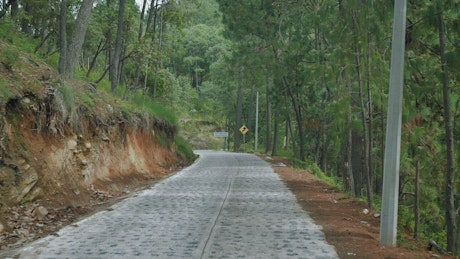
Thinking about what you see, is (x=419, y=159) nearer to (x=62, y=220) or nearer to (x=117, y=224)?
(x=117, y=224)

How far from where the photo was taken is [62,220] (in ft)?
34.4

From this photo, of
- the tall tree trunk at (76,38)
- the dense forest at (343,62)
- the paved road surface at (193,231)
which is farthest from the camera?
the tall tree trunk at (76,38)

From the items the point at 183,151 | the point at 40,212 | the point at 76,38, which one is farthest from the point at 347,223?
the point at 183,151

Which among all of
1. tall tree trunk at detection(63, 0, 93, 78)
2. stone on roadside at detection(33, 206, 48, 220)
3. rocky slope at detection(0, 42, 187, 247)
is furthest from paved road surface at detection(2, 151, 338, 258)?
tall tree trunk at detection(63, 0, 93, 78)

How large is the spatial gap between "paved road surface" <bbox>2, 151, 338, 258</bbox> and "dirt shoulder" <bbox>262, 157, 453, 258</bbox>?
1.04ft

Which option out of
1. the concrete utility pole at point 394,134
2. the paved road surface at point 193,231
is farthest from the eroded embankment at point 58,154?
the concrete utility pole at point 394,134

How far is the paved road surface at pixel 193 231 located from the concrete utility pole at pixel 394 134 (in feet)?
3.41

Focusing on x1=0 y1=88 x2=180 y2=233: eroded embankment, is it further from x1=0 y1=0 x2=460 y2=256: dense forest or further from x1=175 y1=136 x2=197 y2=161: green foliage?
x1=175 y1=136 x2=197 y2=161: green foliage

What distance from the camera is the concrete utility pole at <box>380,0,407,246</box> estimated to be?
7941 millimetres

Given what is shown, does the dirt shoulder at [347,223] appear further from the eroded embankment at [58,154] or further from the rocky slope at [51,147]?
the eroded embankment at [58,154]

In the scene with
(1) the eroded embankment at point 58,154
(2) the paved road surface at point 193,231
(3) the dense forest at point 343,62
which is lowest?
(2) the paved road surface at point 193,231

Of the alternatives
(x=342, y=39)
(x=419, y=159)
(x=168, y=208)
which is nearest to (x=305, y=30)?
(x=342, y=39)

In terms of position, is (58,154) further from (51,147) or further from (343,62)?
(343,62)

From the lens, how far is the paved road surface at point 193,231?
7.82m
